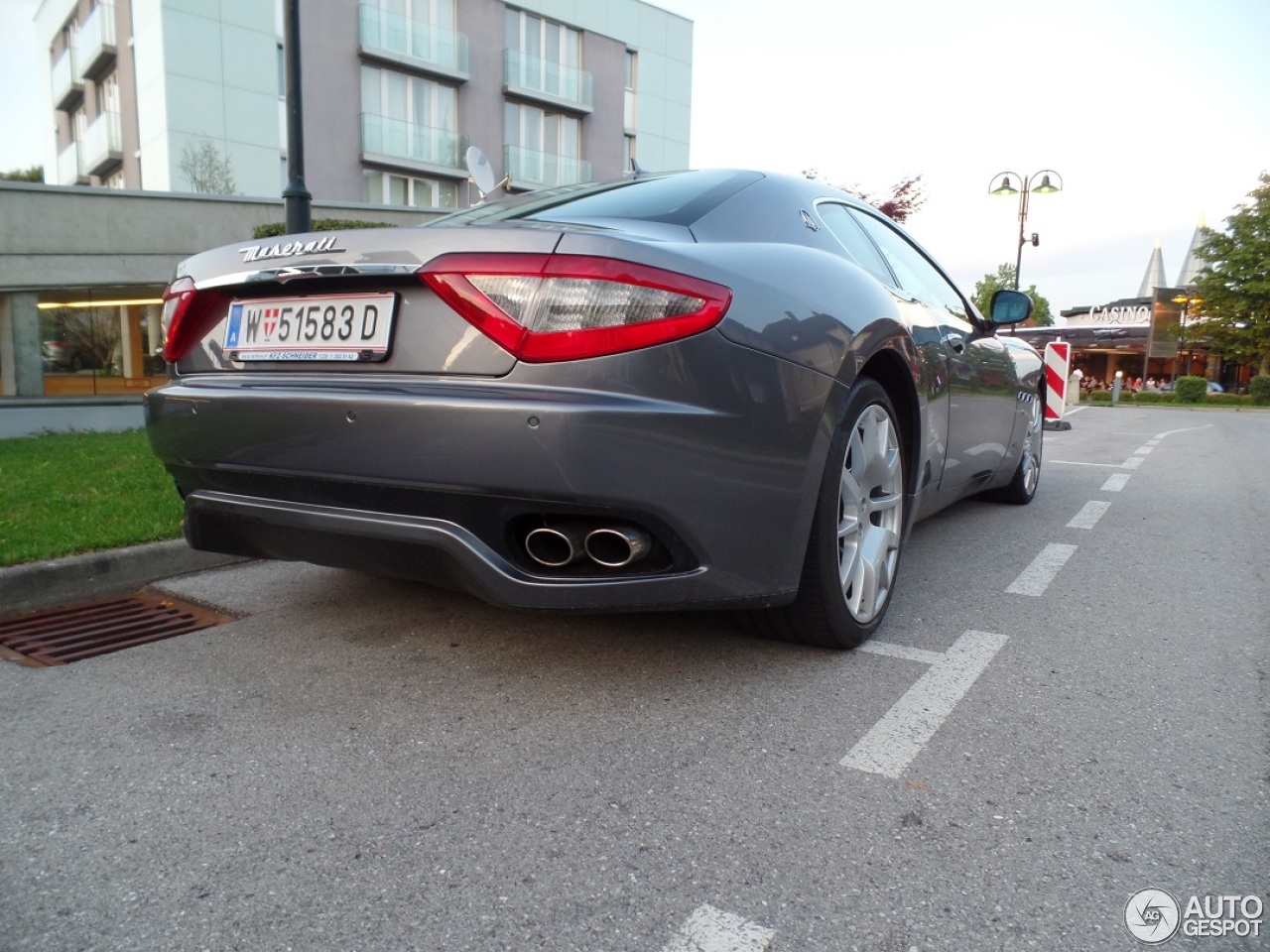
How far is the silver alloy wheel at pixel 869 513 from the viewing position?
2.80 metres

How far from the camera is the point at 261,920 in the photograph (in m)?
1.58

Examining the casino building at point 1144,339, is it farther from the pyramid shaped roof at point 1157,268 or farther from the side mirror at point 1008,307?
the side mirror at point 1008,307

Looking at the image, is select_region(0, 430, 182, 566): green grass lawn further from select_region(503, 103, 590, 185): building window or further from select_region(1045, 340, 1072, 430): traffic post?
select_region(503, 103, 590, 185): building window

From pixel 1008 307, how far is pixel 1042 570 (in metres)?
1.27

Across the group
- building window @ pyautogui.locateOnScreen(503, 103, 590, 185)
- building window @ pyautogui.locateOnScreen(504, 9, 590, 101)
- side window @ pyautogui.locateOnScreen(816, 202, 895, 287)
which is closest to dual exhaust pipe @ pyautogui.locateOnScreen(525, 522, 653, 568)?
side window @ pyautogui.locateOnScreen(816, 202, 895, 287)

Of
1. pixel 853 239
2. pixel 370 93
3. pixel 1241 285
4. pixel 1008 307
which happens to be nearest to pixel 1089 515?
pixel 1008 307

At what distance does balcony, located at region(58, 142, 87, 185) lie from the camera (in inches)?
1134

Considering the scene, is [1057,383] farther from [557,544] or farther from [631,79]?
[631,79]

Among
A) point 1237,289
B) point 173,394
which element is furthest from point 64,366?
point 1237,289

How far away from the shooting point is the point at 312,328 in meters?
2.42

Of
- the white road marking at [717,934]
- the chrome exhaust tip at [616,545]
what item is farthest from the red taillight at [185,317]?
the white road marking at [717,934]

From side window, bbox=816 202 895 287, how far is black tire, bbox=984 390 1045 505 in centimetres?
232

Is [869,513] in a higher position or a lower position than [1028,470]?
higher

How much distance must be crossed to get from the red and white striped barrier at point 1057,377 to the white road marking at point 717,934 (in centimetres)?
1101
